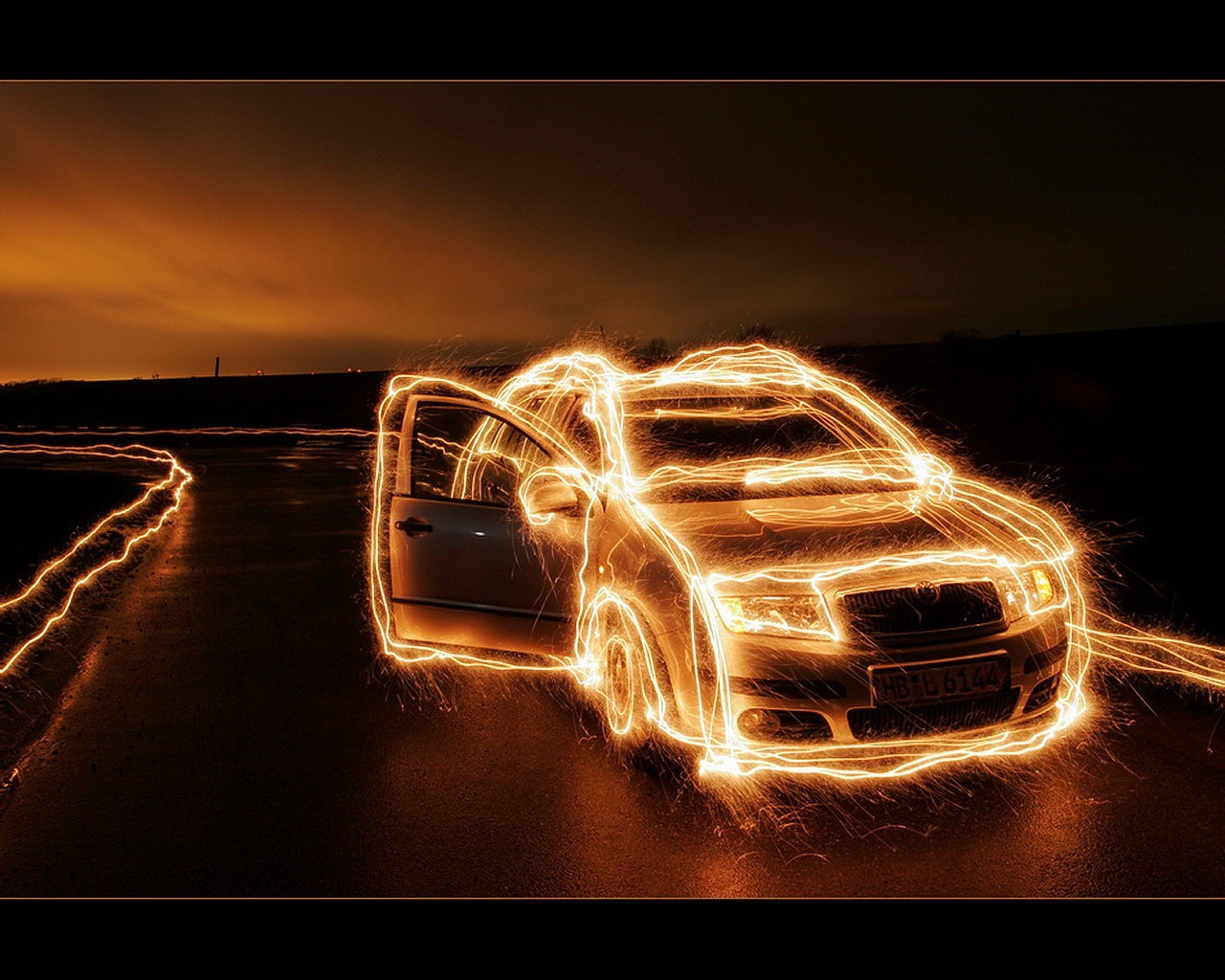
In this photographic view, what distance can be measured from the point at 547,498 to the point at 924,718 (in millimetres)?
2232

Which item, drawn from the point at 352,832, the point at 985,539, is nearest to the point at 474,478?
the point at 352,832

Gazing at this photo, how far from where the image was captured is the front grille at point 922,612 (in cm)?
390

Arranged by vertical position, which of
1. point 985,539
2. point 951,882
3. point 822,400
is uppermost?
point 822,400

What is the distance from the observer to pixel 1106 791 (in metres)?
4.26

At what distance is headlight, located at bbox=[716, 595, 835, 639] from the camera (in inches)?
153

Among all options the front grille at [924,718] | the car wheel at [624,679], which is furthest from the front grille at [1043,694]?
the car wheel at [624,679]

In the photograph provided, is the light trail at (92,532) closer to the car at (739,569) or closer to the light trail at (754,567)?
the light trail at (754,567)

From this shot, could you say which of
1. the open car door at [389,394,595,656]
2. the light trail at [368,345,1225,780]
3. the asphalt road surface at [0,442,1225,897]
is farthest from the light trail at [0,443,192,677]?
the open car door at [389,394,595,656]

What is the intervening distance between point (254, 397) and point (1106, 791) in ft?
246

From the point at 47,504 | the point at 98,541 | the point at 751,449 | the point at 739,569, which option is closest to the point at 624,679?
the point at 739,569

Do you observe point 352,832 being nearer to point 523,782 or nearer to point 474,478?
point 523,782

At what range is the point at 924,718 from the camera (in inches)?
153

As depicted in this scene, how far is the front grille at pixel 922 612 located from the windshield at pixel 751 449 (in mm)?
1141
